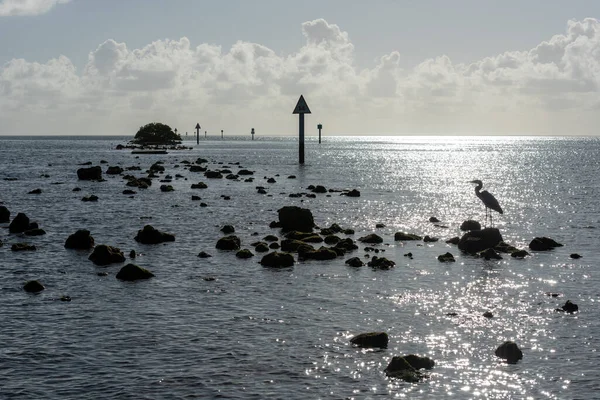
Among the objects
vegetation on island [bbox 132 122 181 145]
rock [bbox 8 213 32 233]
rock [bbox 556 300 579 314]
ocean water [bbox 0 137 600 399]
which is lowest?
ocean water [bbox 0 137 600 399]

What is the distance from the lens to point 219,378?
16203 mm

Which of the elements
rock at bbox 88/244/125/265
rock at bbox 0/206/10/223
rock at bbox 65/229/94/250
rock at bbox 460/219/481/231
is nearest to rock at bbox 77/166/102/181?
rock at bbox 0/206/10/223

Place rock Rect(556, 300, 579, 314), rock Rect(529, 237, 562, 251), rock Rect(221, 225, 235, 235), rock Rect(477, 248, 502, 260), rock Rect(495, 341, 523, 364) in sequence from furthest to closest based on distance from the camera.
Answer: rock Rect(221, 225, 235, 235) → rock Rect(529, 237, 562, 251) → rock Rect(477, 248, 502, 260) → rock Rect(556, 300, 579, 314) → rock Rect(495, 341, 523, 364)

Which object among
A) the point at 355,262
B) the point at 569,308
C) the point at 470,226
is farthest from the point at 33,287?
the point at 470,226

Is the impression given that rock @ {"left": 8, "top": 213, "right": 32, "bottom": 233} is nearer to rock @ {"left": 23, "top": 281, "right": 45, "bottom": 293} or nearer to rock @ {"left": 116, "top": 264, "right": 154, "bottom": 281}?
rock @ {"left": 116, "top": 264, "right": 154, "bottom": 281}

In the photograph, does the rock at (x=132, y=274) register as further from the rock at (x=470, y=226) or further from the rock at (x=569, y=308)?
the rock at (x=470, y=226)

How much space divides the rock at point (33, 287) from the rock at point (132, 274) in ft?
10.1

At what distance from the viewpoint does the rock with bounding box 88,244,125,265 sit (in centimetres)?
2997

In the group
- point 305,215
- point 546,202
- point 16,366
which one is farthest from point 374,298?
Result: point 546,202

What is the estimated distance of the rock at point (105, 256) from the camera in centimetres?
2997

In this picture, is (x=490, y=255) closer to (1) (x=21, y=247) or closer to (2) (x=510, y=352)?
(2) (x=510, y=352)

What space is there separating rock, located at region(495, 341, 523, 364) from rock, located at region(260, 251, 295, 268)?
13053 mm

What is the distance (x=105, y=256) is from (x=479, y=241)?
1788cm

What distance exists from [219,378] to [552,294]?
13.9m
